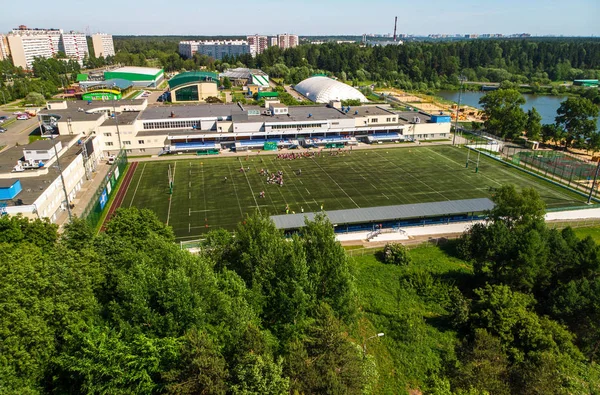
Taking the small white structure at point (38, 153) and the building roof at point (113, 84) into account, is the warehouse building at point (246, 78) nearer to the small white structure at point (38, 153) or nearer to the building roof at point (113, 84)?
the building roof at point (113, 84)

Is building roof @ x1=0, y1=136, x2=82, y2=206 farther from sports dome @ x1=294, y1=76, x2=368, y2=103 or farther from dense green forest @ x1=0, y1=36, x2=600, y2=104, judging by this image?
dense green forest @ x1=0, y1=36, x2=600, y2=104

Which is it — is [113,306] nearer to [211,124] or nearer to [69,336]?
[69,336]

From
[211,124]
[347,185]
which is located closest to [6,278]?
[347,185]

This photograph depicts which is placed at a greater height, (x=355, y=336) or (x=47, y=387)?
(x=47, y=387)

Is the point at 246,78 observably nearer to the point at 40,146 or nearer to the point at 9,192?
the point at 40,146

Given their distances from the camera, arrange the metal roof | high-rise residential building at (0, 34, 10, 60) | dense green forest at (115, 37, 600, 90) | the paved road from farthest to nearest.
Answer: high-rise residential building at (0, 34, 10, 60) → dense green forest at (115, 37, 600, 90) → the paved road → the metal roof

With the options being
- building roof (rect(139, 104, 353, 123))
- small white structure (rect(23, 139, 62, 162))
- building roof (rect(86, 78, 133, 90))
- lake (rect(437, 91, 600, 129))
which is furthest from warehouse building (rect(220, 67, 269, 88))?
small white structure (rect(23, 139, 62, 162))
